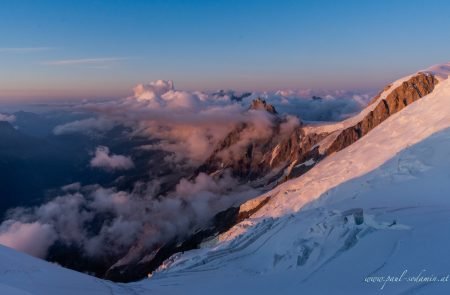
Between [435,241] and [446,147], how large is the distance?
135 ft

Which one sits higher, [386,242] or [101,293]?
[386,242]

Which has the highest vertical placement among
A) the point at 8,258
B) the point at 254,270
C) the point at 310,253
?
the point at 8,258

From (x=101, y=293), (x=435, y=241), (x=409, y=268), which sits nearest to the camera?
(x=409, y=268)

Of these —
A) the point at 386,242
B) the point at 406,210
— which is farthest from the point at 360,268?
the point at 406,210

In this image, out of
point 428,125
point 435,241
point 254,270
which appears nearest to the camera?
point 435,241

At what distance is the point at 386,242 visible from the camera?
34.9 meters

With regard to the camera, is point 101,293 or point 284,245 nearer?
point 101,293

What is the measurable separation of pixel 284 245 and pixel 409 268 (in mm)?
18747

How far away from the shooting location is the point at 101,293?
1350 inches

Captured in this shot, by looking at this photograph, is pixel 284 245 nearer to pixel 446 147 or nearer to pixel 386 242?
pixel 386 242

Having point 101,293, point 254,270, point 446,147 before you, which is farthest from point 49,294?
point 446,147

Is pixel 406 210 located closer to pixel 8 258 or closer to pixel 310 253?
pixel 310 253

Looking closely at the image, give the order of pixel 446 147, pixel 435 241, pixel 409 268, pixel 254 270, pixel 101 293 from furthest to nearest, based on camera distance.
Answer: pixel 446 147
pixel 254 270
pixel 101 293
pixel 435 241
pixel 409 268

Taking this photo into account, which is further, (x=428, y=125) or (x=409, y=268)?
(x=428, y=125)
